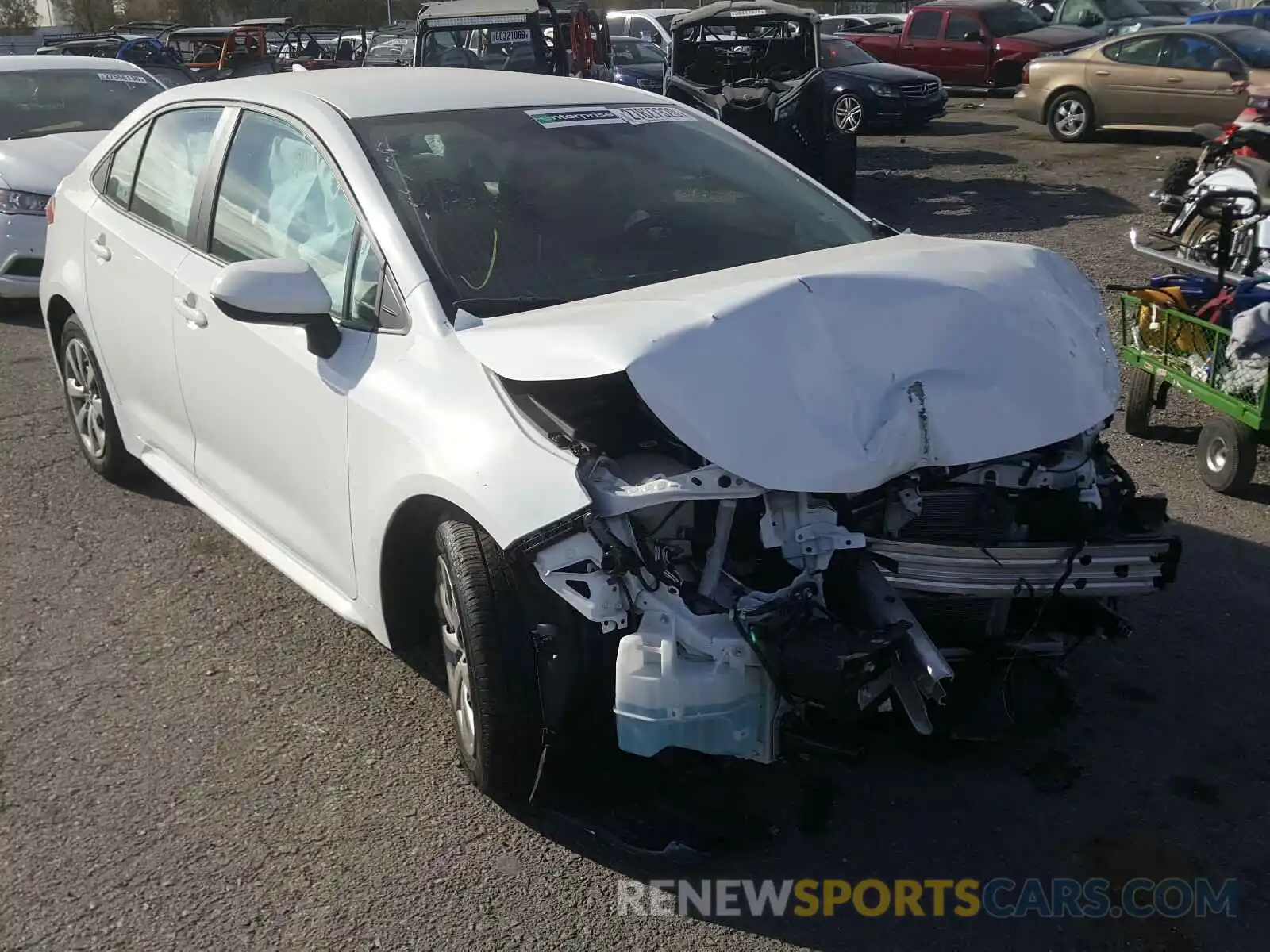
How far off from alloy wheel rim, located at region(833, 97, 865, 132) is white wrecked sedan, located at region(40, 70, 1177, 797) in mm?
13997

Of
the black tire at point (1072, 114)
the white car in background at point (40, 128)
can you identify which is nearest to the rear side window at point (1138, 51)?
the black tire at point (1072, 114)

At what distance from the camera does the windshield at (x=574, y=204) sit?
3.56 meters

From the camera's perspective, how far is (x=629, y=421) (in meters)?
3.17

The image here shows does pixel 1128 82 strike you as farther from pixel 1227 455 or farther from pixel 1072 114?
pixel 1227 455

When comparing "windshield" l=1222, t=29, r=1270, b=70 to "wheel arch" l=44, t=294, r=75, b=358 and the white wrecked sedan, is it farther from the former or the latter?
"wheel arch" l=44, t=294, r=75, b=358

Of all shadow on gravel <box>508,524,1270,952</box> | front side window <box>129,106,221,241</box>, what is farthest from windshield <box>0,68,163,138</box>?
shadow on gravel <box>508,524,1270,952</box>

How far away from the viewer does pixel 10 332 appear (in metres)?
8.83

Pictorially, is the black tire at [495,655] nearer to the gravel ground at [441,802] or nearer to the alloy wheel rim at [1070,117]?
the gravel ground at [441,802]

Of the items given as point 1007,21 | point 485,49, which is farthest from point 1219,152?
point 1007,21

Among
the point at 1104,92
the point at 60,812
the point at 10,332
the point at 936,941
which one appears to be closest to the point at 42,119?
the point at 10,332

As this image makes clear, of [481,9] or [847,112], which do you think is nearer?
[481,9]

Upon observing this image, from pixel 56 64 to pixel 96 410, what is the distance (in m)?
5.91

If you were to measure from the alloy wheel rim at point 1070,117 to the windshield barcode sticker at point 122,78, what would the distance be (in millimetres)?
11596

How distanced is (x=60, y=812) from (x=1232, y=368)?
4665mm
